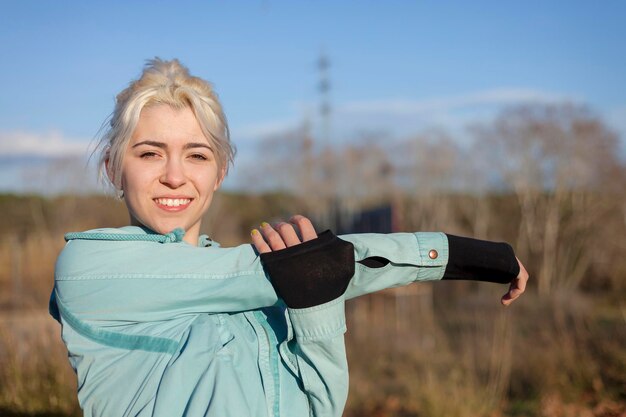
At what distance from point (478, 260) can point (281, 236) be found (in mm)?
459

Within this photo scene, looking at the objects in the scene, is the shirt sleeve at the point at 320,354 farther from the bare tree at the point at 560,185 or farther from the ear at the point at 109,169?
the bare tree at the point at 560,185

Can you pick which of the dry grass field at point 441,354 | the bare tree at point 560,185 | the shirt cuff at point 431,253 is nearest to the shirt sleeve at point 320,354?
the shirt cuff at point 431,253

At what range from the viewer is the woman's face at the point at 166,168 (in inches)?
72.3

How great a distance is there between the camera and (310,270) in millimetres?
1625

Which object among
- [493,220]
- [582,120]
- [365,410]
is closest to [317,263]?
[365,410]

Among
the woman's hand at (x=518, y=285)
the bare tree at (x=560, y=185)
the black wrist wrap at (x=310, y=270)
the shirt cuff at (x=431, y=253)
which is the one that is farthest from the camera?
the bare tree at (x=560, y=185)

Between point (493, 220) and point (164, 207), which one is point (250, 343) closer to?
point (164, 207)

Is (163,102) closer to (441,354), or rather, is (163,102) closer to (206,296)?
(206,296)

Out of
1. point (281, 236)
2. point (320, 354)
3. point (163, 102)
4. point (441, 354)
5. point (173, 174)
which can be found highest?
point (163, 102)

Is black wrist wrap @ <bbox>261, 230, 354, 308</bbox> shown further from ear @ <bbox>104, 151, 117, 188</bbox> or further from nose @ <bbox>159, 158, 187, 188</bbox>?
ear @ <bbox>104, 151, 117, 188</bbox>

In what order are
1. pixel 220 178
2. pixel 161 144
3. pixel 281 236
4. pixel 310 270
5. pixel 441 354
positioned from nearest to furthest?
pixel 310 270 < pixel 281 236 < pixel 161 144 < pixel 220 178 < pixel 441 354

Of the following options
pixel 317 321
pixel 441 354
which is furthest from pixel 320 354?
pixel 441 354

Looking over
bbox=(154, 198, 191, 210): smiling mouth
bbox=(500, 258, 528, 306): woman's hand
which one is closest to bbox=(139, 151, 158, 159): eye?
bbox=(154, 198, 191, 210): smiling mouth

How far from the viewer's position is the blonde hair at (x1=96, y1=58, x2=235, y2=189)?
6.00ft
